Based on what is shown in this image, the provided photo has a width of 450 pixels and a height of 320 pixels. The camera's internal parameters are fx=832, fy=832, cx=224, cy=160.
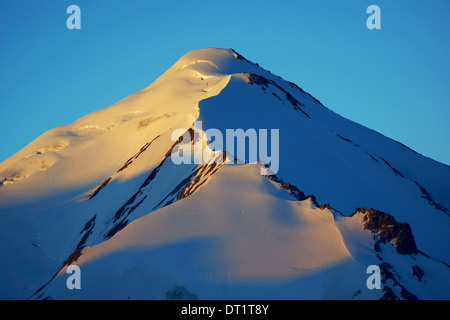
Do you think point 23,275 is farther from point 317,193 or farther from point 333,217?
point 333,217

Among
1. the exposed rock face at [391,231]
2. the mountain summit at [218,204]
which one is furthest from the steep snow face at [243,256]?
the exposed rock face at [391,231]

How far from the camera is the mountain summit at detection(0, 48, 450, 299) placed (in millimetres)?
45281

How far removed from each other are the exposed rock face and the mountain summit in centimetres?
8

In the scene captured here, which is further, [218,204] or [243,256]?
[218,204]

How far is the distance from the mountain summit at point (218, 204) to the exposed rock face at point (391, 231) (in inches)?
3.3

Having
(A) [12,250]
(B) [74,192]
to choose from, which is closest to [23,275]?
(A) [12,250]

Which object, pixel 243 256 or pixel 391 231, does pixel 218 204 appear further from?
pixel 391 231

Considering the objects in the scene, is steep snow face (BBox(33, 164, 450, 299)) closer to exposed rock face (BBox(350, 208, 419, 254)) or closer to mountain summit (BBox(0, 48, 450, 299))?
mountain summit (BBox(0, 48, 450, 299))

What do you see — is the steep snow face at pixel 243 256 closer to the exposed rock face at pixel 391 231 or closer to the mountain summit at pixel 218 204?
the mountain summit at pixel 218 204

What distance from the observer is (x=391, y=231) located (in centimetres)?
4916

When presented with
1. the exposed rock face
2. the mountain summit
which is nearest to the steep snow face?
the mountain summit

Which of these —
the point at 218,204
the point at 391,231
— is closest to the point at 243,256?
the point at 218,204

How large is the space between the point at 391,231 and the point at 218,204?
438 inches

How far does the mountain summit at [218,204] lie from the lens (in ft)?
149
